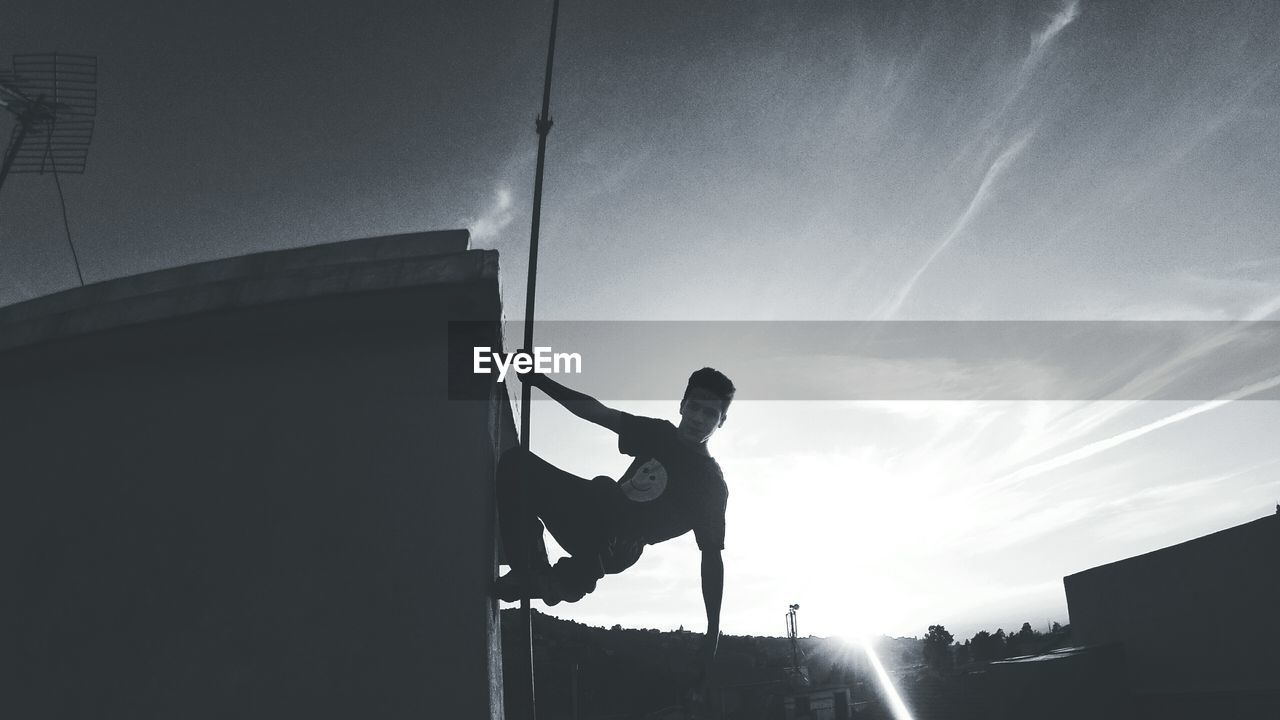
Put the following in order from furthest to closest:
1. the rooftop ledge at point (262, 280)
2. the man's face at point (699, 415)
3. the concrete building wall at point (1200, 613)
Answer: the concrete building wall at point (1200, 613) → the man's face at point (699, 415) → the rooftop ledge at point (262, 280)

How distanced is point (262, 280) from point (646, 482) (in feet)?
7.15

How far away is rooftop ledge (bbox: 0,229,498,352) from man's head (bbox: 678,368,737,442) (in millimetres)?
1434

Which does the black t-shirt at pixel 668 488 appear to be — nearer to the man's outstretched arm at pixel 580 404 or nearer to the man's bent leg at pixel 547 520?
the man's outstretched arm at pixel 580 404

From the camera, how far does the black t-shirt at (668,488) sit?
3.89 meters

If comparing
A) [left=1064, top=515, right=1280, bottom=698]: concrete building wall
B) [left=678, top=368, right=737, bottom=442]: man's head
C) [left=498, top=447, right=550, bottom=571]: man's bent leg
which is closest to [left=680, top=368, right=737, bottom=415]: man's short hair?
[left=678, top=368, right=737, bottom=442]: man's head

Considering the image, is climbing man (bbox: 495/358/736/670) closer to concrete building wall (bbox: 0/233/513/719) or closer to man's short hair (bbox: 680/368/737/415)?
man's short hair (bbox: 680/368/737/415)

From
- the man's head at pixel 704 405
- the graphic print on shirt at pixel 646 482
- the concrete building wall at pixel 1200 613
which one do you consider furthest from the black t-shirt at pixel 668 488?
the concrete building wall at pixel 1200 613

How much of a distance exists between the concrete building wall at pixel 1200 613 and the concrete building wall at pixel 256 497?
2236cm

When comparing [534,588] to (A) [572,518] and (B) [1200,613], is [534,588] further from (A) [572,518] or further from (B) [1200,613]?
(B) [1200,613]

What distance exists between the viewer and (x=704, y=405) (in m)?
4.19

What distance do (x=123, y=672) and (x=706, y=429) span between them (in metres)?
3.01

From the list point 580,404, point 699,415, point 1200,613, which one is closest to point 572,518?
point 580,404

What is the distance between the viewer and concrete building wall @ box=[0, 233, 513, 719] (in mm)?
3086

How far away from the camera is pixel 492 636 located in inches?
133
